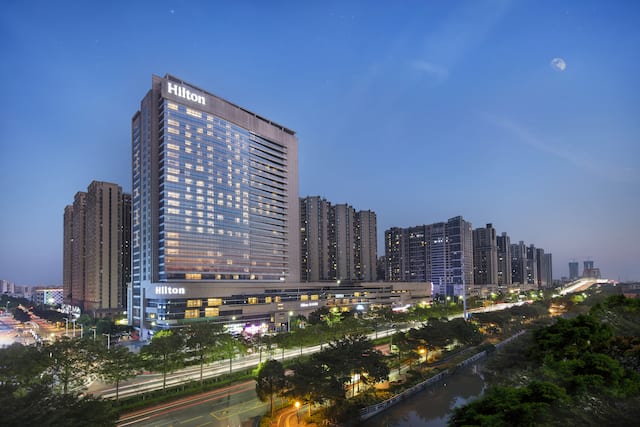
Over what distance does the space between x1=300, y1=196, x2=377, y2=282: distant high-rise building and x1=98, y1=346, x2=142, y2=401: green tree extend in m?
127

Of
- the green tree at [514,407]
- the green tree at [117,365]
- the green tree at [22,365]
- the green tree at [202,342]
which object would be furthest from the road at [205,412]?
the green tree at [514,407]

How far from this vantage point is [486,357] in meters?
59.1

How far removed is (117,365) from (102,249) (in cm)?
10082

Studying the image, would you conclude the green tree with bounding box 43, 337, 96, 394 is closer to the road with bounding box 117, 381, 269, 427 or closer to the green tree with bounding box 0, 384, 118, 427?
the road with bounding box 117, 381, 269, 427

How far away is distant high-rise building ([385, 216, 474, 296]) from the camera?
177375 millimetres

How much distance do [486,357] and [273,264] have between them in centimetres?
6640

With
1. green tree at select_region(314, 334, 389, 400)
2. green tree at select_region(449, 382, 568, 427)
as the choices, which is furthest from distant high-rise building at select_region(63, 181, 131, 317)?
green tree at select_region(449, 382, 568, 427)

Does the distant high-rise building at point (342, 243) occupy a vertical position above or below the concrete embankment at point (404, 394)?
above

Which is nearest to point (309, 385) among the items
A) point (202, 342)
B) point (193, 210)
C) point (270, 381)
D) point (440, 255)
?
point (270, 381)

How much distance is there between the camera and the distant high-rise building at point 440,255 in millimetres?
177375

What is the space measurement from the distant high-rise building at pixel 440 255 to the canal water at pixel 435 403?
5155 inches

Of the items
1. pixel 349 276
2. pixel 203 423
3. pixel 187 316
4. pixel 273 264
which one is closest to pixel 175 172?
pixel 187 316

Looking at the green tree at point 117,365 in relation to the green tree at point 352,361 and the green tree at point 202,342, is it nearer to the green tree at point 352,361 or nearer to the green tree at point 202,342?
the green tree at point 202,342

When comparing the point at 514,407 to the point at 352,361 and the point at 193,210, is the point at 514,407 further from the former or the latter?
the point at 193,210
